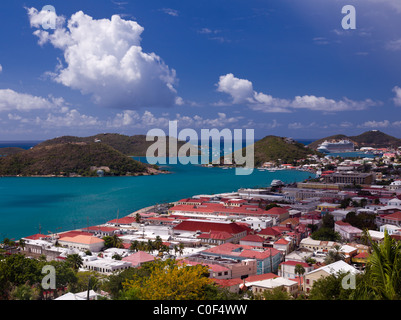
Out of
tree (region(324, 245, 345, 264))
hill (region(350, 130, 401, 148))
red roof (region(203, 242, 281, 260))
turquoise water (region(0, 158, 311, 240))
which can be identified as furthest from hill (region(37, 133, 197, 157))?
tree (region(324, 245, 345, 264))

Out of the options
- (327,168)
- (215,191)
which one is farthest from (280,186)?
(327,168)

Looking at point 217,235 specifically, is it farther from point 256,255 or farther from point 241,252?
point 256,255

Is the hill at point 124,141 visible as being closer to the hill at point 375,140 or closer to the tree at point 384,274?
the hill at point 375,140

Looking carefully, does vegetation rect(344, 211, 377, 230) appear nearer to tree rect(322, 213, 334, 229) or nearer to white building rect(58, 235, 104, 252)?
tree rect(322, 213, 334, 229)

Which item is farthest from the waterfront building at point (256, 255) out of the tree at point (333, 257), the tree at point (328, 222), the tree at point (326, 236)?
the tree at point (328, 222)
